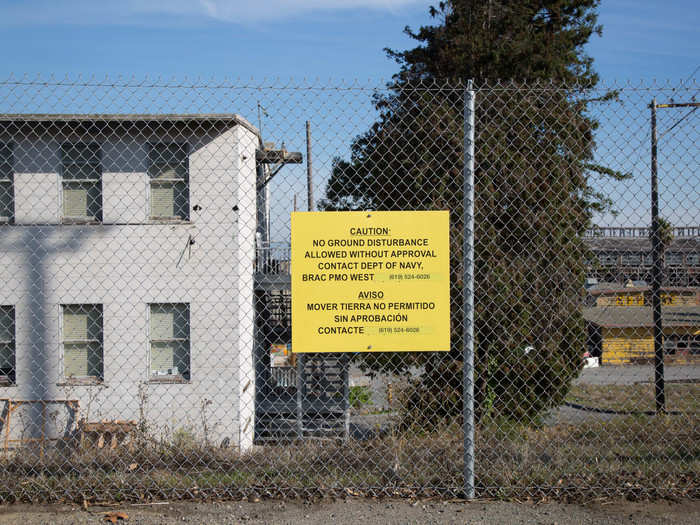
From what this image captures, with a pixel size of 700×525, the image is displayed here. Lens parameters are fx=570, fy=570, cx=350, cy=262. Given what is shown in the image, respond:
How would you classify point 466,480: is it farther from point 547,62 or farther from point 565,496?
point 547,62

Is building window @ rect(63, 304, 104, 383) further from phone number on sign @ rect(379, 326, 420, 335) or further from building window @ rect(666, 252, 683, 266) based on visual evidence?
building window @ rect(666, 252, 683, 266)

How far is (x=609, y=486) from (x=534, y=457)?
0.49 m

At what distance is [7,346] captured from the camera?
43.4 ft

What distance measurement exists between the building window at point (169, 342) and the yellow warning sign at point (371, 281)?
10401 millimetres

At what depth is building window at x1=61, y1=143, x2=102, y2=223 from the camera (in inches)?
507

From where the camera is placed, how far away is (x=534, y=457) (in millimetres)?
3871

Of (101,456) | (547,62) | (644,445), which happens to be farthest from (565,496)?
(547,62)

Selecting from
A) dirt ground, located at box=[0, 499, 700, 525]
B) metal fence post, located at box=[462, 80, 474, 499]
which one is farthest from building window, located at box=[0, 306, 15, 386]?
metal fence post, located at box=[462, 80, 474, 499]

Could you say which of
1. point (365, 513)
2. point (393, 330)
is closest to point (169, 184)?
point (393, 330)

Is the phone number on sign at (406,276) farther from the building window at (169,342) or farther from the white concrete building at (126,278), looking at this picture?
the building window at (169,342)

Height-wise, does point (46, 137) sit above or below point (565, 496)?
above

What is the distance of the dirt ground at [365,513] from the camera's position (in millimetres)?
3260

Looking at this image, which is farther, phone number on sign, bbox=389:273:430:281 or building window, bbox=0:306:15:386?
building window, bbox=0:306:15:386

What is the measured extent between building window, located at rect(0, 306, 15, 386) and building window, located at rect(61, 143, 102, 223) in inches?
108
